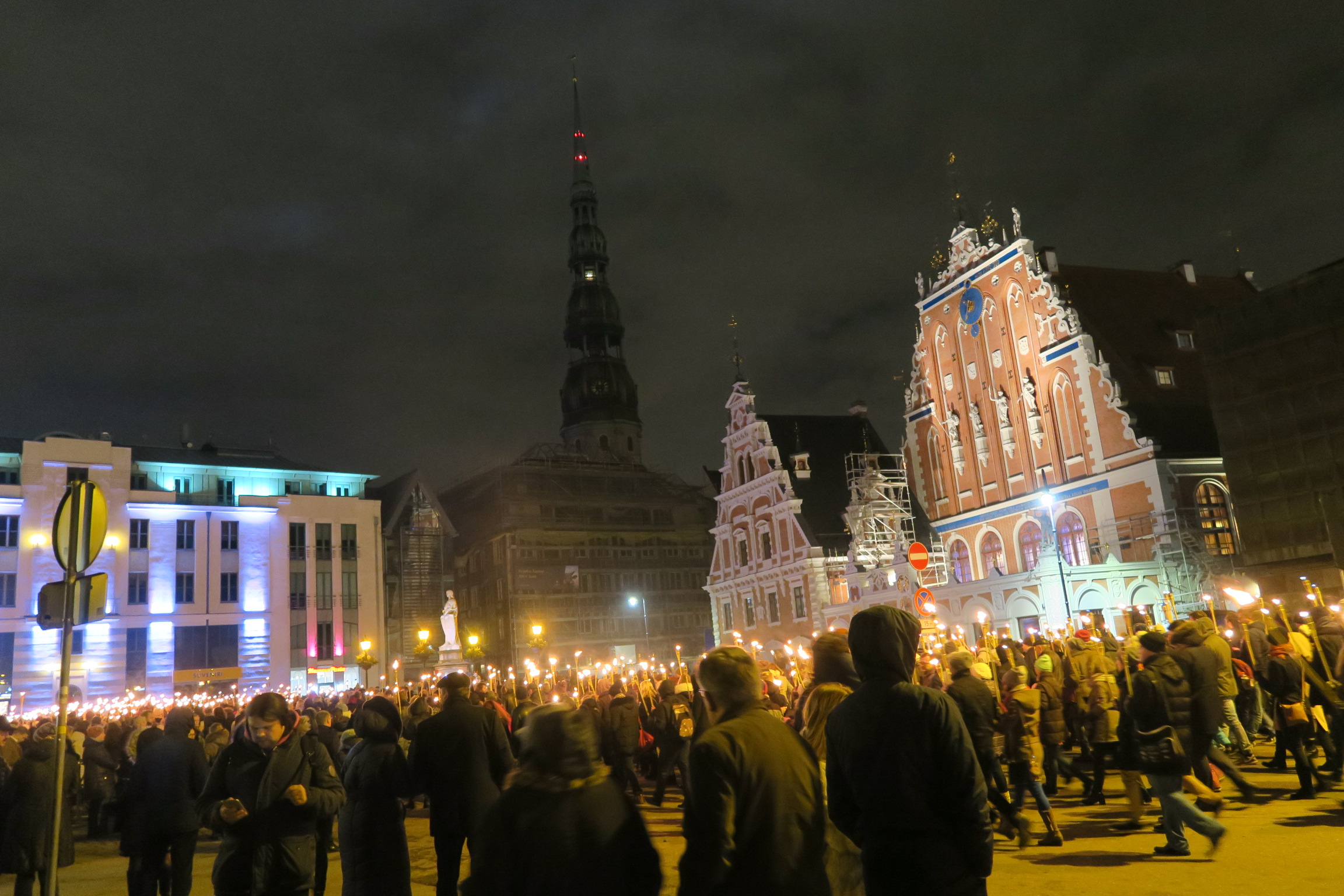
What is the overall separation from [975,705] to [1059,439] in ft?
92.1

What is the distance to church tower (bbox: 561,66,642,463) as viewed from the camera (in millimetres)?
87625

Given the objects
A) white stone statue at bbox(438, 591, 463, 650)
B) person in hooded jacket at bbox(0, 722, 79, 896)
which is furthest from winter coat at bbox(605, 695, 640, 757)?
white stone statue at bbox(438, 591, 463, 650)

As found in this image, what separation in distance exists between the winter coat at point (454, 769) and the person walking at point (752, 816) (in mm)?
3691

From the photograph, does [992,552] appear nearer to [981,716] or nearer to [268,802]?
[981,716]

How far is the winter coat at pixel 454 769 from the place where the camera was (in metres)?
7.01

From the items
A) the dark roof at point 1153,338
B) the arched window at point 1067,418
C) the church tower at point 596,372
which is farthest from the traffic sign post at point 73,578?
the church tower at point 596,372

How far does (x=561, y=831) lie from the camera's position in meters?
3.50

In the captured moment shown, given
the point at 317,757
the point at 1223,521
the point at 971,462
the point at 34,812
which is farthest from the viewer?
the point at 971,462

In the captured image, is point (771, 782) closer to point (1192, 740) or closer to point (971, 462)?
point (1192, 740)

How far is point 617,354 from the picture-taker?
93812mm

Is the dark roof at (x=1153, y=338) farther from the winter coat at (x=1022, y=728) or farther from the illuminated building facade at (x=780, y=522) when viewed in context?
the winter coat at (x=1022, y=728)

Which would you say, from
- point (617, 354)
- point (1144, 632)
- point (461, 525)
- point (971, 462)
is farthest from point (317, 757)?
point (617, 354)

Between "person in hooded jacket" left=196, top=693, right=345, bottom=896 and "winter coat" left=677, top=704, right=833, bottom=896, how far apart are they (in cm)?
336

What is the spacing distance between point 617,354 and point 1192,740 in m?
87.3
